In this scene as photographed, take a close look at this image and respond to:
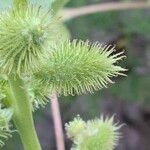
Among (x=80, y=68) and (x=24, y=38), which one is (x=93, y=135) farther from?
(x=24, y=38)

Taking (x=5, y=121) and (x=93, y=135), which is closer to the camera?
(x=5, y=121)

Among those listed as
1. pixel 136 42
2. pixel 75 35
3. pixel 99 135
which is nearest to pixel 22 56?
pixel 99 135

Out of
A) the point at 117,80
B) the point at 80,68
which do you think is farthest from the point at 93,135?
the point at 117,80

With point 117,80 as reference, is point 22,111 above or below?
below

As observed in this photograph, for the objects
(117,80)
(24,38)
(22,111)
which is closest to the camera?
(24,38)

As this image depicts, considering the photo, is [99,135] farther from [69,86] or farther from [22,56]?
[22,56]

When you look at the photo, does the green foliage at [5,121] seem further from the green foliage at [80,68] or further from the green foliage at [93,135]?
the green foliage at [93,135]

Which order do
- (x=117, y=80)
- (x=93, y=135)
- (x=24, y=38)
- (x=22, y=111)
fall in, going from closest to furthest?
(x=24, y=38) → (x=22, y=111) → (x=93, y=135) → (x=117, y=80)
